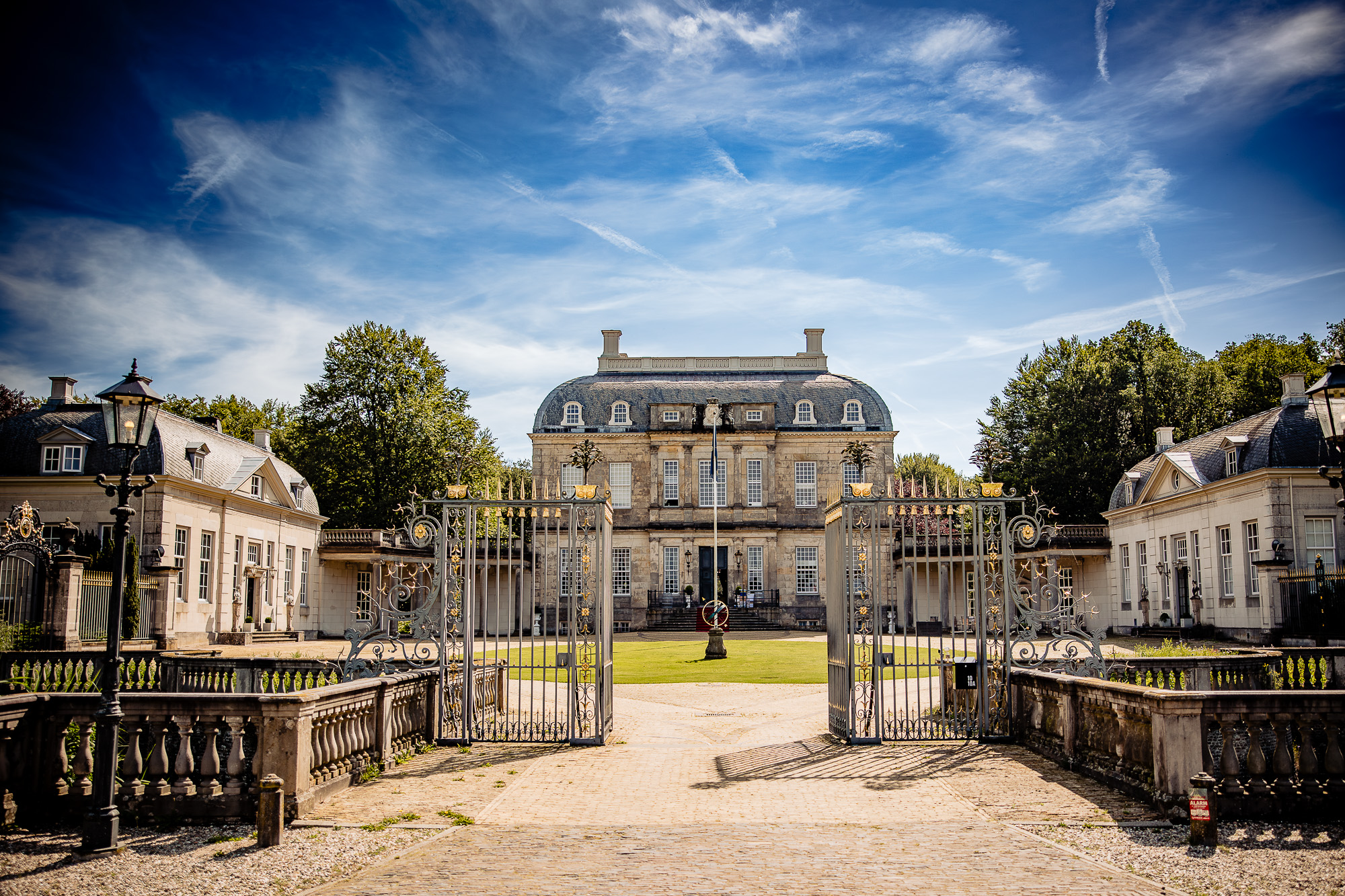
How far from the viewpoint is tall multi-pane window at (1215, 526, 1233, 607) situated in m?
27.5

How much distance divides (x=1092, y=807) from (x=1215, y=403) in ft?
129

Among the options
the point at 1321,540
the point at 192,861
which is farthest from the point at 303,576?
the point at 1321,540

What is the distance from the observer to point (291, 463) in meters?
44.9

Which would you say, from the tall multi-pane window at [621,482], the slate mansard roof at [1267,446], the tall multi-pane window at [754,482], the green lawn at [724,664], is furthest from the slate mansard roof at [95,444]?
the slate mansard roof at [1267,446]

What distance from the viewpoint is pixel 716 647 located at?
2514 cm

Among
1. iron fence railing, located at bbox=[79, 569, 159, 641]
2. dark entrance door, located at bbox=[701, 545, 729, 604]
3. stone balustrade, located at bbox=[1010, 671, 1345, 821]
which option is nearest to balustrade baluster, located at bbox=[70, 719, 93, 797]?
stone balustrade, located at bbox=[1010, 671, 1345, 821]

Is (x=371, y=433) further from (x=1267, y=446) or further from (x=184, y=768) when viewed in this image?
(x=184, y=768)

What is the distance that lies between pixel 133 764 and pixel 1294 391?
2902 cm

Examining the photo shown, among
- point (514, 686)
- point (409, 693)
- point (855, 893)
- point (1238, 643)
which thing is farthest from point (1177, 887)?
point (1238, 643)

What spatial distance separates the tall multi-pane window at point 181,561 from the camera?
27.9 metres

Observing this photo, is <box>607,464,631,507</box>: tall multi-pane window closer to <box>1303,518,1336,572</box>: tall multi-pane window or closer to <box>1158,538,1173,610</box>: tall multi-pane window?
<box>1158,538,1173,610</box>: tall multi-pane window

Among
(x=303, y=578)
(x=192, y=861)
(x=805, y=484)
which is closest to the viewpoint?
(x=192, y=861)

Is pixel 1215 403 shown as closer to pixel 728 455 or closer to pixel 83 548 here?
pixel 728 455

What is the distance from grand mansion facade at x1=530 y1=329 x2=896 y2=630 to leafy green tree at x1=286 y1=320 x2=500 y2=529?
696cm
